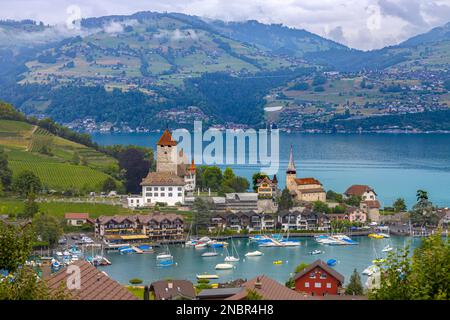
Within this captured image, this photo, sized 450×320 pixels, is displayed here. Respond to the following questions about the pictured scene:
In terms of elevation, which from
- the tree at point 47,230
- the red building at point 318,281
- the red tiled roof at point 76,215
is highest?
the red tiled roof at point 76,215

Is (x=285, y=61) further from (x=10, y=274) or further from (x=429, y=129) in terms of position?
(x=10, y=274)

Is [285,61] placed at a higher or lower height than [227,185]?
higher

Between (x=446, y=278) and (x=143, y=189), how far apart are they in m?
22.9

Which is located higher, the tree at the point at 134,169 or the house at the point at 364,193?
the tree at the point at 134,169

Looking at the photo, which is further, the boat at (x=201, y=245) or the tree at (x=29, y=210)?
the tree at (x=29, y=210)

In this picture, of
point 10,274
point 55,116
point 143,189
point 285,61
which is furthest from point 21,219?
point 285,61

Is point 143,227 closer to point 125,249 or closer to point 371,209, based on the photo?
point 125,249

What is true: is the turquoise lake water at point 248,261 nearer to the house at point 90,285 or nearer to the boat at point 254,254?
the boat at point 254,254

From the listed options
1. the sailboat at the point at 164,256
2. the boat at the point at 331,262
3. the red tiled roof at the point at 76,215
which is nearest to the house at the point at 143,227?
the red tiled roof at the point at 76,215

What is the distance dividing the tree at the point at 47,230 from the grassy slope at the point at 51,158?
7.01 m

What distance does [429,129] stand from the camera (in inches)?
3401

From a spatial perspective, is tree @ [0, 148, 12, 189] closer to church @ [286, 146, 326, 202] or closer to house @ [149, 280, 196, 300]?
church @ [286, 146, 326, 202]

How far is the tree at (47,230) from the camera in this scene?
21.9 metres

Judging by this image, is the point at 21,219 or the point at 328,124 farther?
the point at 328,124
